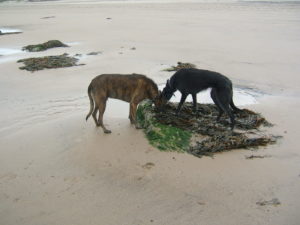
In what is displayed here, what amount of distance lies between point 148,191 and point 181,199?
504mm

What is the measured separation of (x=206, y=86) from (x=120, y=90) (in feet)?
5.61

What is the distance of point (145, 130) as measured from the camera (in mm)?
6840

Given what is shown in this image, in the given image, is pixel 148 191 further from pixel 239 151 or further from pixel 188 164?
pixel 239 151

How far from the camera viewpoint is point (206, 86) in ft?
23.1

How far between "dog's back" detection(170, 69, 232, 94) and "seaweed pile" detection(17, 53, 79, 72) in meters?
7.31

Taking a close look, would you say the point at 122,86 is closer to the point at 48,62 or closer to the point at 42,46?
the point at 48,62

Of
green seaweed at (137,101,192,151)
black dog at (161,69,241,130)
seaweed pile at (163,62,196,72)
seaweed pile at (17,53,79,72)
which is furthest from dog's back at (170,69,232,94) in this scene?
seaweed pile at (17,53,79,72)

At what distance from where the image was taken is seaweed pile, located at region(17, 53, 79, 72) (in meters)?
13.3

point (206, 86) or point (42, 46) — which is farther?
point (42, 46)

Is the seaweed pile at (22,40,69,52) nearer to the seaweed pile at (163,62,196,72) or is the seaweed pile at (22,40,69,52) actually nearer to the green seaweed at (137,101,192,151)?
the seaweed pile at (163,62,196,72)

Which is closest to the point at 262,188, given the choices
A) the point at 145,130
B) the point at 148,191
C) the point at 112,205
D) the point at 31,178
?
the point at 148,191

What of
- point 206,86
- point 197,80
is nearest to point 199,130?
point 206,86

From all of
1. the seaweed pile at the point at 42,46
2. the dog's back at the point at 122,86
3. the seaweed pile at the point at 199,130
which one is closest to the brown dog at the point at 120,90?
the dog's back at the point at 122,86

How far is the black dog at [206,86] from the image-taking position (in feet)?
22.1
